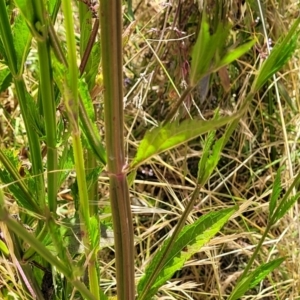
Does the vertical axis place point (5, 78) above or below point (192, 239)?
above

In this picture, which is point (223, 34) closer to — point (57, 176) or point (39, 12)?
point (39, 12)

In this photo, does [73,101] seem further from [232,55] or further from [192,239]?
[192,239]

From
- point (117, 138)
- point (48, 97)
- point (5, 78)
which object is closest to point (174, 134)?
point (117, 138)

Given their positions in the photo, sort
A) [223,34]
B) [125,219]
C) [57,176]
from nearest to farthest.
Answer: [223,34] < [125,219] < [57,176]

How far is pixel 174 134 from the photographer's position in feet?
1.13

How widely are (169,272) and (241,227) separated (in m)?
0.52

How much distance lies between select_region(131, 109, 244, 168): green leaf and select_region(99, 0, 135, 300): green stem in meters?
0.02

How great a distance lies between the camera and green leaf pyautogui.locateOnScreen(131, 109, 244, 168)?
333mm

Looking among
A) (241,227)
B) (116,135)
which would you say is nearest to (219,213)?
(116,135)

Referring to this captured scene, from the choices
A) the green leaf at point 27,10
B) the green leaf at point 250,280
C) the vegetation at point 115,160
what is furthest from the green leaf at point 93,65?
the green leaf at point 250,280

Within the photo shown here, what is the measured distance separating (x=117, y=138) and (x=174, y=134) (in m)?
0.05

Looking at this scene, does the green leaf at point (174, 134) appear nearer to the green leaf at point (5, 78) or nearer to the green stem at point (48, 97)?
the green stem at point (48, 97)

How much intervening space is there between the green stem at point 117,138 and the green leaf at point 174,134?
2 centimetres

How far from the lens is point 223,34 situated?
1.04 ft
